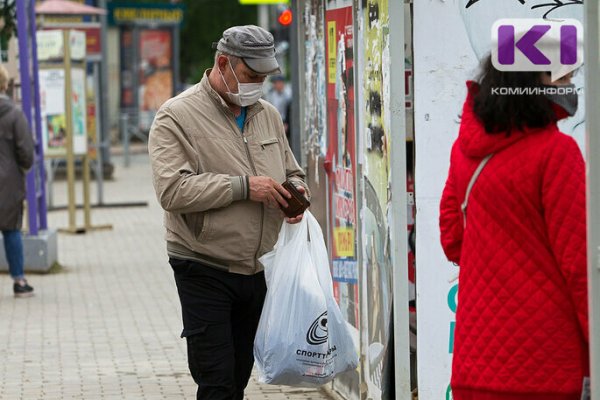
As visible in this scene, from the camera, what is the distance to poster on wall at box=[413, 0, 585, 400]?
488 centimetres

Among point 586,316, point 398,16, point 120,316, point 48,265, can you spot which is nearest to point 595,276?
point 586,316

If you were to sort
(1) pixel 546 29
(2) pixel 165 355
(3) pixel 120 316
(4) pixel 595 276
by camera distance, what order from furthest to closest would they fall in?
(3) pixel 120 316, (2) pixel 165 355, (1) pixel 546 29, (4) pixel 595 276

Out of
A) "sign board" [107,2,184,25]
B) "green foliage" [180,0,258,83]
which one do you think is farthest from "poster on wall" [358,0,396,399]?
"green foliage" [180,0,258,83]

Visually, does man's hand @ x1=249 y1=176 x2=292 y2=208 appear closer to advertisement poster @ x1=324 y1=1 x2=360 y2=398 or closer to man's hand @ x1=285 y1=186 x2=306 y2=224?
man's hand @ x1=285 y1=186 x2=306 y2=224

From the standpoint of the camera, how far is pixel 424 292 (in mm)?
5055

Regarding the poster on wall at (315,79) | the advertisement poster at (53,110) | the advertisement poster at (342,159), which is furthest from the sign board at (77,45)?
the advertisement poster at (342,159)

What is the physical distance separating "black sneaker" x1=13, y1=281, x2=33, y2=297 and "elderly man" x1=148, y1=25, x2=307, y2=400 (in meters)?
5.60

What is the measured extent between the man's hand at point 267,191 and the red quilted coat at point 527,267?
1.37 m

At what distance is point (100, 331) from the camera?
29.1 feet

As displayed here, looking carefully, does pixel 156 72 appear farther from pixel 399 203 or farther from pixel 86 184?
pixel 399 203

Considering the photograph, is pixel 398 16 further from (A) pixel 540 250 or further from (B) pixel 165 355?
(B) pixel 165 355

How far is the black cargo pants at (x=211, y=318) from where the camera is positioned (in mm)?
4738

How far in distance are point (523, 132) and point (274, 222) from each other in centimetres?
170

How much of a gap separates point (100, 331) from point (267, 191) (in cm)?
440
